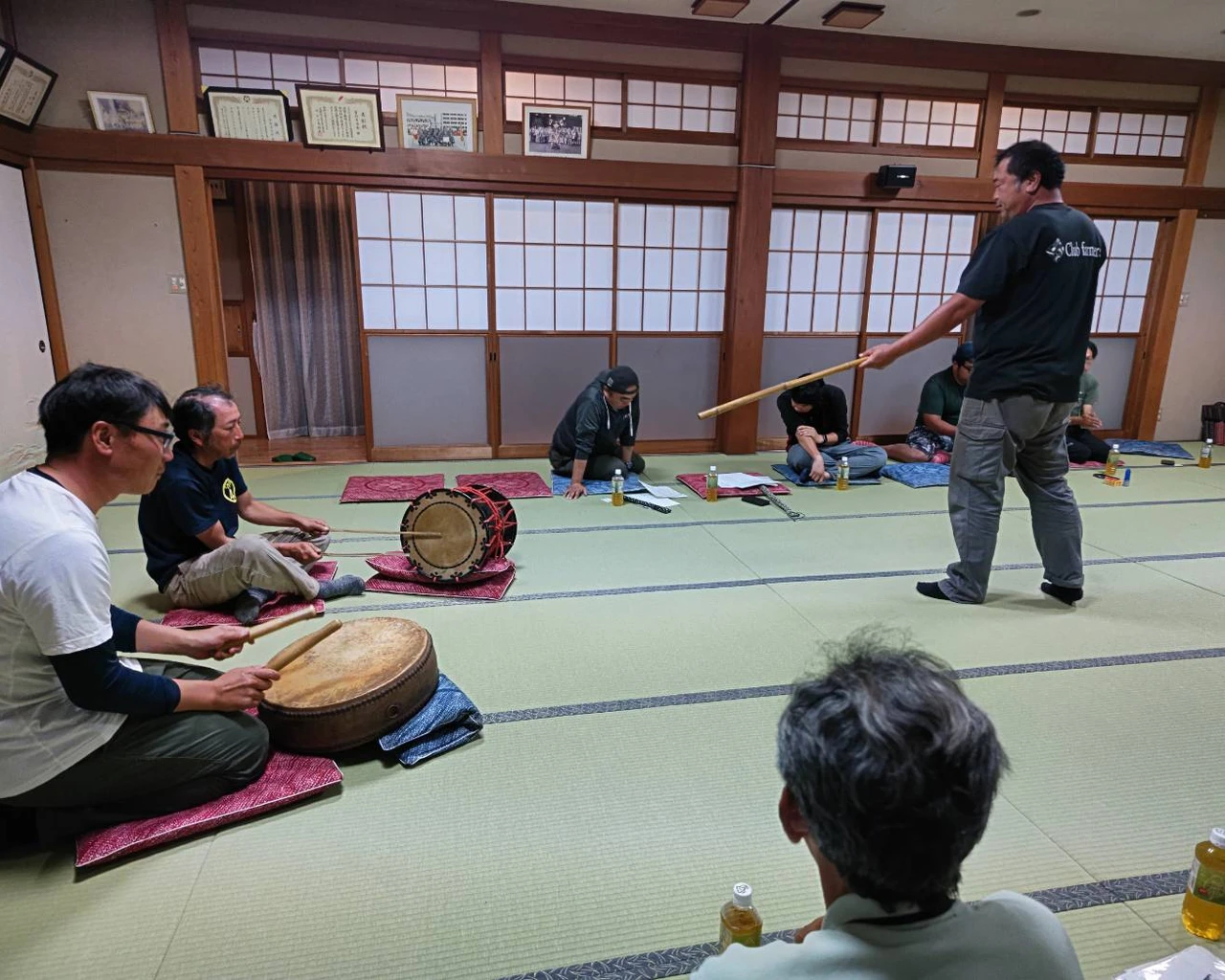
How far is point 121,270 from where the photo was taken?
17.5 feet

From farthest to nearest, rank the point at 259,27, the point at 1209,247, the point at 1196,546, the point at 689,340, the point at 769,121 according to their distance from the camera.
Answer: the point at 1209,247
the point at 689,340
the point at 769,121
the point at 259,27
the point at 1196,546

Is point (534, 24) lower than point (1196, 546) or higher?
higher

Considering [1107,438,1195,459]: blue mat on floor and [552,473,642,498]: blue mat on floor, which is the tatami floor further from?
[1107,438,1195,459]: blue mat on floor

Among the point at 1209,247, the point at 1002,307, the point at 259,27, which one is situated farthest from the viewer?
the point at 1209,247

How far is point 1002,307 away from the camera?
2.93 m

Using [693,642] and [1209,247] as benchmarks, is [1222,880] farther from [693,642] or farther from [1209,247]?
[1209,247]

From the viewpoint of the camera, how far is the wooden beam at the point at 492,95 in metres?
5.41

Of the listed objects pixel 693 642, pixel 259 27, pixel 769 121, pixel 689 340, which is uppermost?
pixel 259 27

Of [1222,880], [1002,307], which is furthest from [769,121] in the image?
[1222,880]

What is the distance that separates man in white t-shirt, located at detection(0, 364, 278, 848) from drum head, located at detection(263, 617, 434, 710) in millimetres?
153

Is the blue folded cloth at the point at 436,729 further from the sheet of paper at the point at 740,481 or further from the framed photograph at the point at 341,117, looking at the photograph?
the framed photograph at the point at 341,117

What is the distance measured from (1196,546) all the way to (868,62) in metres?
4.35

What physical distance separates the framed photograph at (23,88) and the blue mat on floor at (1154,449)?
8.54 m

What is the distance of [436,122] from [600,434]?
2.61 meters
